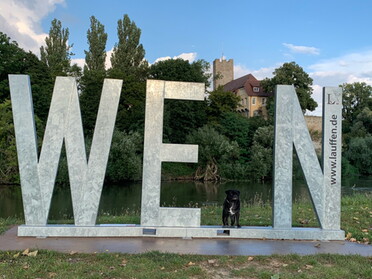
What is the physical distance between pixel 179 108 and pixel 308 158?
102ft

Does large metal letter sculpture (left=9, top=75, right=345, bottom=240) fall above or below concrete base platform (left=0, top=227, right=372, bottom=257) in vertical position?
above

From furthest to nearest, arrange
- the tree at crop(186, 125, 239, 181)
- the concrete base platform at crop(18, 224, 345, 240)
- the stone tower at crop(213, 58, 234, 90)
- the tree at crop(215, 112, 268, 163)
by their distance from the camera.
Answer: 1. the stone tower at crop(213, 58, 234, 90)
2. the tree at crop(215, 112, 268, 163)
3. the tree at crop(186, 125, 239, 181)
4. the concrete base platform at crop(18, 224, 345, 240)

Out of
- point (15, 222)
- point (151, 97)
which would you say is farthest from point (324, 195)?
point (15, 222)

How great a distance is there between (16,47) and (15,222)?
92.5 ft

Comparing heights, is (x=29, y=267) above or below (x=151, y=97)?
below

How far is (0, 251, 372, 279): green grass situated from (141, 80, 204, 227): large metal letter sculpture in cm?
140

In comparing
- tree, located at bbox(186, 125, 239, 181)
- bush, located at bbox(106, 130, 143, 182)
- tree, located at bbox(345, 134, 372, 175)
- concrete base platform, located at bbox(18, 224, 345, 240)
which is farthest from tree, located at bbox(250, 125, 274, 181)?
concrete base platform, located at bbox(18, 224, 345, 240)

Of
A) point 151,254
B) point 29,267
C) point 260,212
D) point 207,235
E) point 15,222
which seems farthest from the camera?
point 260,212

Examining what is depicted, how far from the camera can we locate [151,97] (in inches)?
255

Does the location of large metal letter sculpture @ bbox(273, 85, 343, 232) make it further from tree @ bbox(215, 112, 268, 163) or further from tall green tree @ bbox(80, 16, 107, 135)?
tree @ bbox(215, 112, 268, 163)

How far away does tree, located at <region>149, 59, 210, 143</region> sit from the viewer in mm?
37000

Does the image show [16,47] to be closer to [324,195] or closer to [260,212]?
[260,212]

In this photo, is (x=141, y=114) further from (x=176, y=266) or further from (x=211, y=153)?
(x=176, y=266)

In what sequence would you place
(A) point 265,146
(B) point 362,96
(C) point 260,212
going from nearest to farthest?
(C) point 260,212 < (A) point 265,146 < (B) point 362,96
